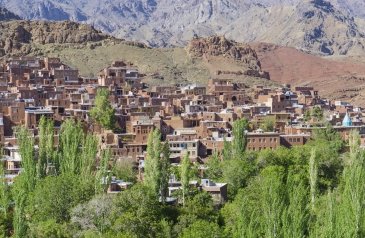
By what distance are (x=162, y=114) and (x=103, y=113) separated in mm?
6241

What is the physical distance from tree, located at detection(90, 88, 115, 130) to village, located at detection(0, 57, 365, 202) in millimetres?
509

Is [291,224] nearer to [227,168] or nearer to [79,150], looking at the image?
[227,168]

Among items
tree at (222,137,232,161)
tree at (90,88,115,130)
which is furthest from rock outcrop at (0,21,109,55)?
tree at (222,137,232,161)

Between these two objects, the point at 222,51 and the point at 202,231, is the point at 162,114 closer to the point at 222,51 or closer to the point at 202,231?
the point at 202,231

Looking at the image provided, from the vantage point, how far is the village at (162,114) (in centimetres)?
5244

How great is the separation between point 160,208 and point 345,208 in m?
9.69

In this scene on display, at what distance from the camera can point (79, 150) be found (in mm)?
44375

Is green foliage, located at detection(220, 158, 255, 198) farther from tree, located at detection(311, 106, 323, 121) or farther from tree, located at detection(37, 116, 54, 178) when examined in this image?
tree, located at detection(311, 106, 323, 121)

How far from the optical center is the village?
52.4 m

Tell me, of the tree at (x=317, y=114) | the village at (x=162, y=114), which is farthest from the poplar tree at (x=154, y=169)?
the tree at (x=317, y=114)

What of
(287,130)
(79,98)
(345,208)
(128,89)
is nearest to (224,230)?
(345,208)

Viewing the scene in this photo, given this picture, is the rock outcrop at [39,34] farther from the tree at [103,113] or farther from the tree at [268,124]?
the tree at [268,124]

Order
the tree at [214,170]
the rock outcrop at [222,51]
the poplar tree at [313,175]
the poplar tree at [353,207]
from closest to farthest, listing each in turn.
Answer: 1. the poplar tree at [353,207]
2. the poplar tree at [313,175]
3. the tree at [214,170]
4. the rock outcrop at [222,51]

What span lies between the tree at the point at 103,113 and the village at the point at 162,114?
51 cm
